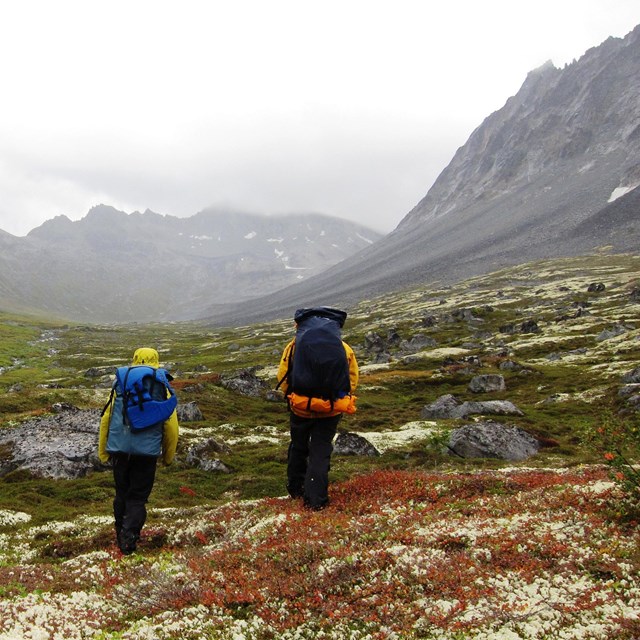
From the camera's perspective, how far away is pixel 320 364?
13367mm

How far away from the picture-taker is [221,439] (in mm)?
29656

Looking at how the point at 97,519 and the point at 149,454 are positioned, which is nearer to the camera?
the point at 149,454

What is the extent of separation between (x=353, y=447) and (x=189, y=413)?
49.1 feet

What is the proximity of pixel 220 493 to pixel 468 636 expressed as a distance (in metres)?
15.3

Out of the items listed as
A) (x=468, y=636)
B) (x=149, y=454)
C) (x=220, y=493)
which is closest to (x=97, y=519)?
(x=220, y=493)

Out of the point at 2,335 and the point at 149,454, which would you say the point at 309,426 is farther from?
the point at 2,335

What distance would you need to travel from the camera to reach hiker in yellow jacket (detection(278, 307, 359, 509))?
13.4 metres

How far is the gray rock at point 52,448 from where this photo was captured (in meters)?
23.4

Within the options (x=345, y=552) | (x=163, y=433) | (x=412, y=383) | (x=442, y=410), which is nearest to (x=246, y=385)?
(x=412, y=383)

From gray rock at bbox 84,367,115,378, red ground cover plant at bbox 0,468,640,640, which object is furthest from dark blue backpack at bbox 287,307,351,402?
gray rock at bbox 84,367,115,378

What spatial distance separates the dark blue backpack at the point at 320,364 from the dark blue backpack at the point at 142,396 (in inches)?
136

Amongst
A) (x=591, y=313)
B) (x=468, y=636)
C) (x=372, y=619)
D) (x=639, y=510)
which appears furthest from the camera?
(x=591, y=313)

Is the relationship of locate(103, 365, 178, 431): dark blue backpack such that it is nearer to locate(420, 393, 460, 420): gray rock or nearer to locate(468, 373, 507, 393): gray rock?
locate(420, 393, 460, 420): gray rock

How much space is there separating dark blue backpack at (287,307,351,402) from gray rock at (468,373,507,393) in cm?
3648
